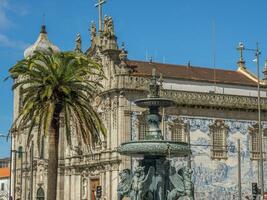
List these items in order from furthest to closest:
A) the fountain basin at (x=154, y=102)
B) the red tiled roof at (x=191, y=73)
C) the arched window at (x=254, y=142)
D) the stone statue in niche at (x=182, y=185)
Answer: the red tiled roof at (x=191, y=73)
the arched window at (x=254, y=142)
the fountain basin at (x=154, y=102)
the stone statue in niche at (x=182, y=185)

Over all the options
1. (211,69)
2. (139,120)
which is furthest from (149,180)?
(211,69)

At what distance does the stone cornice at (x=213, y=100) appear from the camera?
57.9 metres

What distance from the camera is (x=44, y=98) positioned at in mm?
38500

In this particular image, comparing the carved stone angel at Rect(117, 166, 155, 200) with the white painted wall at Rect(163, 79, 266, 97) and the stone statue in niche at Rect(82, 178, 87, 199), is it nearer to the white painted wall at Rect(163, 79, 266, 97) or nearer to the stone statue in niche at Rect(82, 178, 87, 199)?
the white painted wall at Rect(163, 79, 266, 97)

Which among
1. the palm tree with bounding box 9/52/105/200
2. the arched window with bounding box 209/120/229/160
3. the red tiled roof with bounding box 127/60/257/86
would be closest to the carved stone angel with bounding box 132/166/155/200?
the palm tree with bounding box 9/52/105/200

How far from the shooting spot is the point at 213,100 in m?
59.8

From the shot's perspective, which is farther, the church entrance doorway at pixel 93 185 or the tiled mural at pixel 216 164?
the church entrance doorway at pixel 93 185

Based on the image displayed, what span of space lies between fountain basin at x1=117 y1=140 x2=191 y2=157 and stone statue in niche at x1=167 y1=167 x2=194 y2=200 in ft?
2.99

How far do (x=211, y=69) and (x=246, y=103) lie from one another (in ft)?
30.3

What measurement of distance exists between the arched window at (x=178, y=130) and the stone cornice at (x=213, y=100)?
1.62m

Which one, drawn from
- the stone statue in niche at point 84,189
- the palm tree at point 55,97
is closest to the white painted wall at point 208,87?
the stone statue in niche at point 84,189

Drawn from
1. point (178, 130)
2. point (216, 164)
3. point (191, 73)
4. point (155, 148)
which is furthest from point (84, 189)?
point (155, 148)

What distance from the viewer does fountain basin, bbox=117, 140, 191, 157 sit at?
28.6 meters

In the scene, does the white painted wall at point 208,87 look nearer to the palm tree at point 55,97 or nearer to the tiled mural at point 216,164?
the tiled mural at point 216,164
